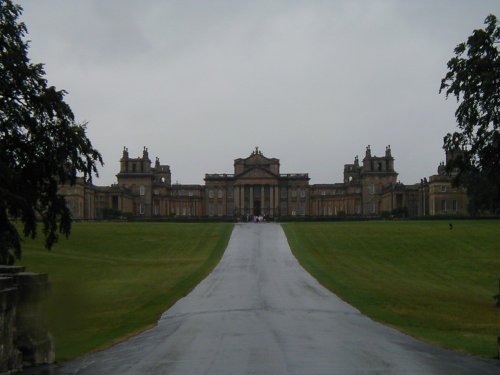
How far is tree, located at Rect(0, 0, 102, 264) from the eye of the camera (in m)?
26.4

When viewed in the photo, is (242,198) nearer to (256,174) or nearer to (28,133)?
(256,174)

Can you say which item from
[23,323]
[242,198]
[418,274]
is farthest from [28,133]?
[242,198]

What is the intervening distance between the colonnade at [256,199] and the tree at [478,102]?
437 feet

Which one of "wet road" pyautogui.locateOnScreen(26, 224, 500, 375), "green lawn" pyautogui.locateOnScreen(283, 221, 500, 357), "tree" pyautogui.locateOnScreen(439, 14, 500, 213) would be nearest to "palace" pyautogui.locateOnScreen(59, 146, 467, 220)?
"green lawn" pyautogui.locateOnScreen(283, 221, 500, 357)

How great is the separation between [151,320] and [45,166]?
338 inches

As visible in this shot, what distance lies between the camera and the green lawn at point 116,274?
17.0 metres

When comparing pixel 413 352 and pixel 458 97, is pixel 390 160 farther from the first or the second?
pixel 413 352

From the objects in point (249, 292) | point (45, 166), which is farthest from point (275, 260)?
point (45, 166)

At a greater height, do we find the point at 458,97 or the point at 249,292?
the point at 458,97

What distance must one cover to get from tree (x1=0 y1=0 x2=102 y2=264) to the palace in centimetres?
11150

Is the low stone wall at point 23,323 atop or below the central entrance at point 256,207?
below

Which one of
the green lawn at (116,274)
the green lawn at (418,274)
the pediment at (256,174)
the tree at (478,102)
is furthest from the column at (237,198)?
the tree at (478,102)

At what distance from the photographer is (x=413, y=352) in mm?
15008

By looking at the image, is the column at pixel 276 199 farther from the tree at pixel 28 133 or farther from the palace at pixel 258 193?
the tree at pixel 28 133
